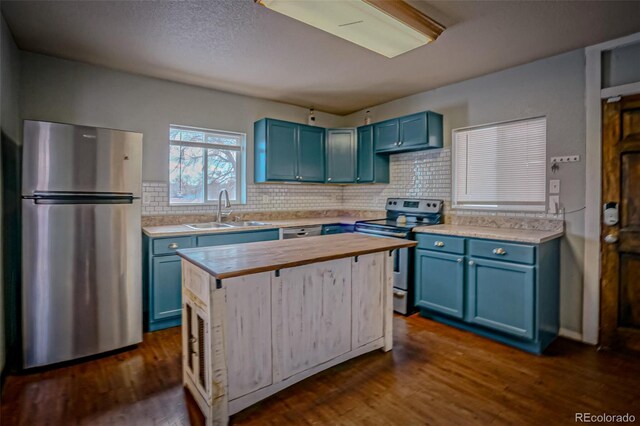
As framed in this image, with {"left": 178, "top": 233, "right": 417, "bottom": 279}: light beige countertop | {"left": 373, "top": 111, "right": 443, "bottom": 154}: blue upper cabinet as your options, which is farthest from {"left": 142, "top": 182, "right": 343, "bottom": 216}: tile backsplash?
{"left": 178, "top": 233, "right": 417, "bottom": 279}: light beige countertop

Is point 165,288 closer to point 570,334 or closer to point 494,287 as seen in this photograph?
point 494,287

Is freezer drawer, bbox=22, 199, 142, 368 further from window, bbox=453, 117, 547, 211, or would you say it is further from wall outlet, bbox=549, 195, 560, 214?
wall outlet, bbox=549, 195, 560, 214

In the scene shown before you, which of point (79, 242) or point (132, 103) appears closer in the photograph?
point (79, 242)

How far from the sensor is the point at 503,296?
9.00 feet

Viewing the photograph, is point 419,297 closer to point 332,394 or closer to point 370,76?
point 332,394

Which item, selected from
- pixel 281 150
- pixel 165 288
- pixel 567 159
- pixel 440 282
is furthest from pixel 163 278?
pixel 567 159

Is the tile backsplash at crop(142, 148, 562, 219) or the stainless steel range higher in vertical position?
the tile backsplash at crop(142, 148, 562, 219)

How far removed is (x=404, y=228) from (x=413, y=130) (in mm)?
1180

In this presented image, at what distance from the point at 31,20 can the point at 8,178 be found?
1154 mm

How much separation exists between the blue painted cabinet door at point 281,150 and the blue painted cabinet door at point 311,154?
0.09 metres

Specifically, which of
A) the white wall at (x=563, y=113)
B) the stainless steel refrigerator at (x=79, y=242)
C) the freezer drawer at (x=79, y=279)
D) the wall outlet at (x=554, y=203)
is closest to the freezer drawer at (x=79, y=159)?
the stainless steel refrigerator at (x=79, y=242)

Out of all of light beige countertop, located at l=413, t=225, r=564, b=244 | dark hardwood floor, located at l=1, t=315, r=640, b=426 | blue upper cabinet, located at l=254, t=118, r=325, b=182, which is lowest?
dark hardwood floor, located at l=1, t=315, r=640, b=426

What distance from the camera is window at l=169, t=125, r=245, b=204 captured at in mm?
3701

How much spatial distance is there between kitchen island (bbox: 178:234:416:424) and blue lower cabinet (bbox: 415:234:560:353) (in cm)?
83
